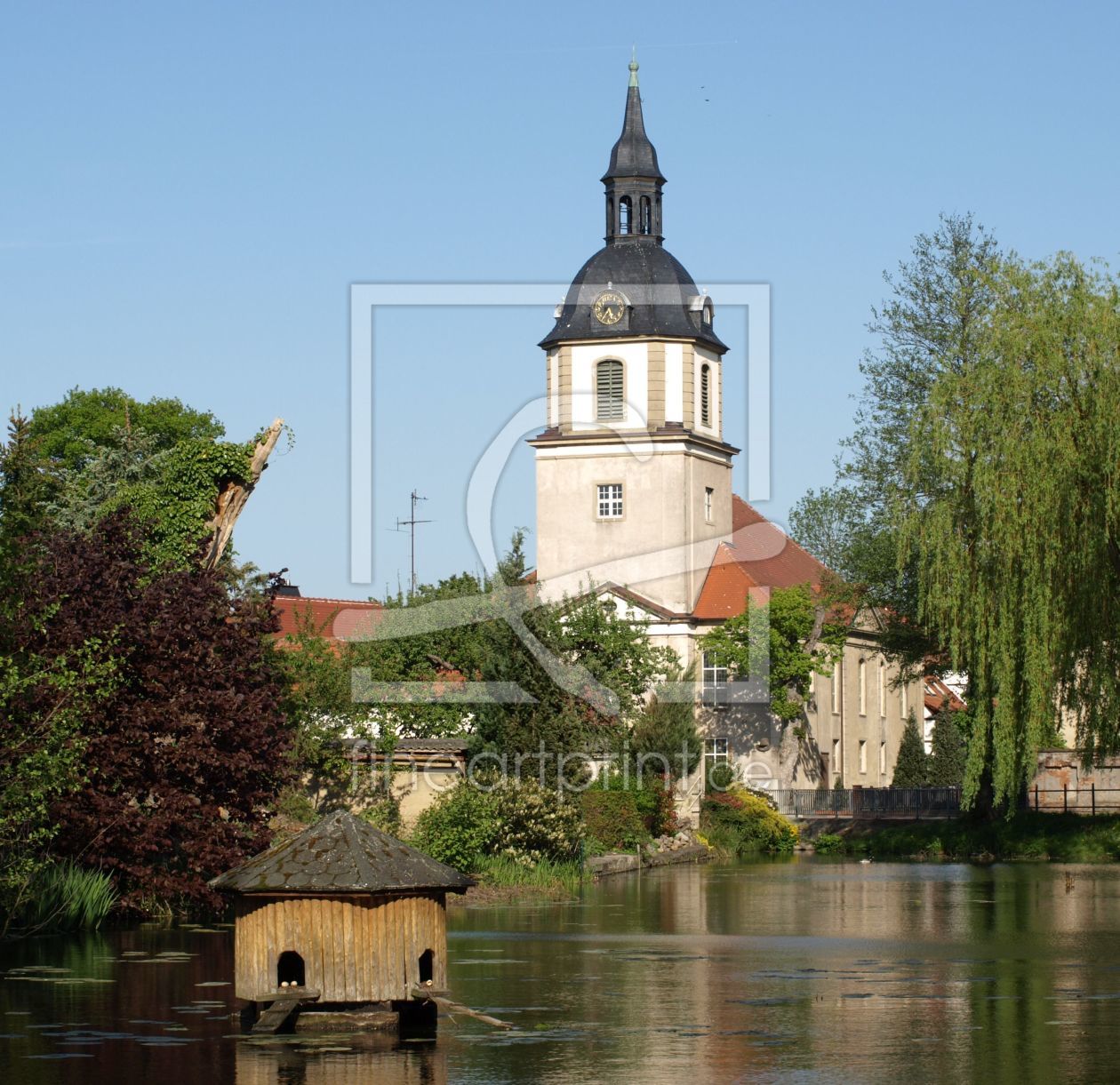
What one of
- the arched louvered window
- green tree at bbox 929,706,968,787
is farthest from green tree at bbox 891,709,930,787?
the arched louvered window

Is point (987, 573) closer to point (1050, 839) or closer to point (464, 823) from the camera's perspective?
point (464, 823)

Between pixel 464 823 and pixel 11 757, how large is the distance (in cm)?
1195

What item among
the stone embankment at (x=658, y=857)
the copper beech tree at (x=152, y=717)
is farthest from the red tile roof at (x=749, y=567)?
the copper beech tree at (x=152, y=717)

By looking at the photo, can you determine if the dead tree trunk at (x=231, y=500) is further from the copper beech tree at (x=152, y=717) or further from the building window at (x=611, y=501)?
the building window at (x=611, y=501)

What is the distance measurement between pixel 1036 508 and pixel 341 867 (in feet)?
59.3

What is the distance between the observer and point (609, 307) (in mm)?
61781

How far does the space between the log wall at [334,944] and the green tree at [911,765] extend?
57.9 m

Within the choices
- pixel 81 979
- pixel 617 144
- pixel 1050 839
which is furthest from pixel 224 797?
pixel 617 144

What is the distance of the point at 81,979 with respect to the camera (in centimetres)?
1844

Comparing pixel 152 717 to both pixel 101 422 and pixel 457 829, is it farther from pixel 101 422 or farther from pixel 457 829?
pixel 101 422

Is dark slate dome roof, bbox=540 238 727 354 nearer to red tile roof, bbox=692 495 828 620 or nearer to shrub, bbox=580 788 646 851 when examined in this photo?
red tile roof, bbox=692 495 828 620

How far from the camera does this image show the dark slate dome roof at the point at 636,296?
61781 millimetres

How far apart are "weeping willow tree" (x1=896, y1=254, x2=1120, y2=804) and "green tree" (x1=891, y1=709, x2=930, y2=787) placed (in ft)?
126

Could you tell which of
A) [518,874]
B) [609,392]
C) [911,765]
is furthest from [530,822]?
[911,765]
